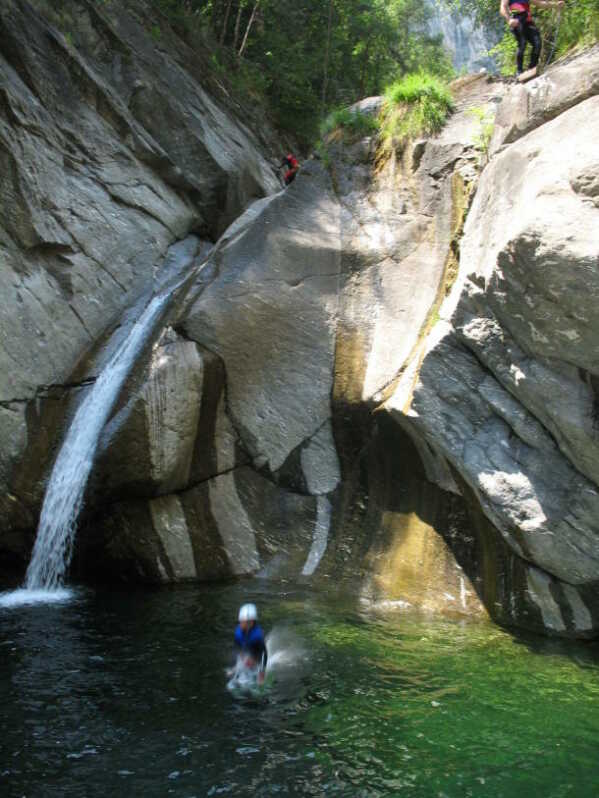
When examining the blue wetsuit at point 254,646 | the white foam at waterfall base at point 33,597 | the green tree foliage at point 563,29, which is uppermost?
the green tree foliage at point 563,29

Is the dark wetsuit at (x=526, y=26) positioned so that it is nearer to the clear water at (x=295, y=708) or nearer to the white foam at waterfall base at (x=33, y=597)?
the clear water at (x=295, y=708)

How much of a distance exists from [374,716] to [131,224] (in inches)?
443

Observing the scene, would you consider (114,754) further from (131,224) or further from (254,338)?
(131,224)

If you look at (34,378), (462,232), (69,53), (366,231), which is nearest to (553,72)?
(462,232)

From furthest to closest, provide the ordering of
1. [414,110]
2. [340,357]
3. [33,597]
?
1. [414,110]
2. [340,357]
3. [33,597]

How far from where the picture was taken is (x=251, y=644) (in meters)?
7.20

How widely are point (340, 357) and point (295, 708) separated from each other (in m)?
5.84

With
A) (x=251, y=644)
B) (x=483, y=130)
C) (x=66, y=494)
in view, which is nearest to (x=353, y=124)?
(x=483, y=130)

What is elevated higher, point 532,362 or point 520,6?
point 520,6

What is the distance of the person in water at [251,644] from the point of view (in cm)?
718

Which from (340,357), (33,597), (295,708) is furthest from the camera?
(340,357)

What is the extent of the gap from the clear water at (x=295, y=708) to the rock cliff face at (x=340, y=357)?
132 centimetres

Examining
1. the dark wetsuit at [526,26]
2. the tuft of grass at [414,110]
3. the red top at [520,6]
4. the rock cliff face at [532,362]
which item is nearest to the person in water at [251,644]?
the rock cliff face at [532,362]

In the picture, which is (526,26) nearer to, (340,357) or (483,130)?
(483,130)
